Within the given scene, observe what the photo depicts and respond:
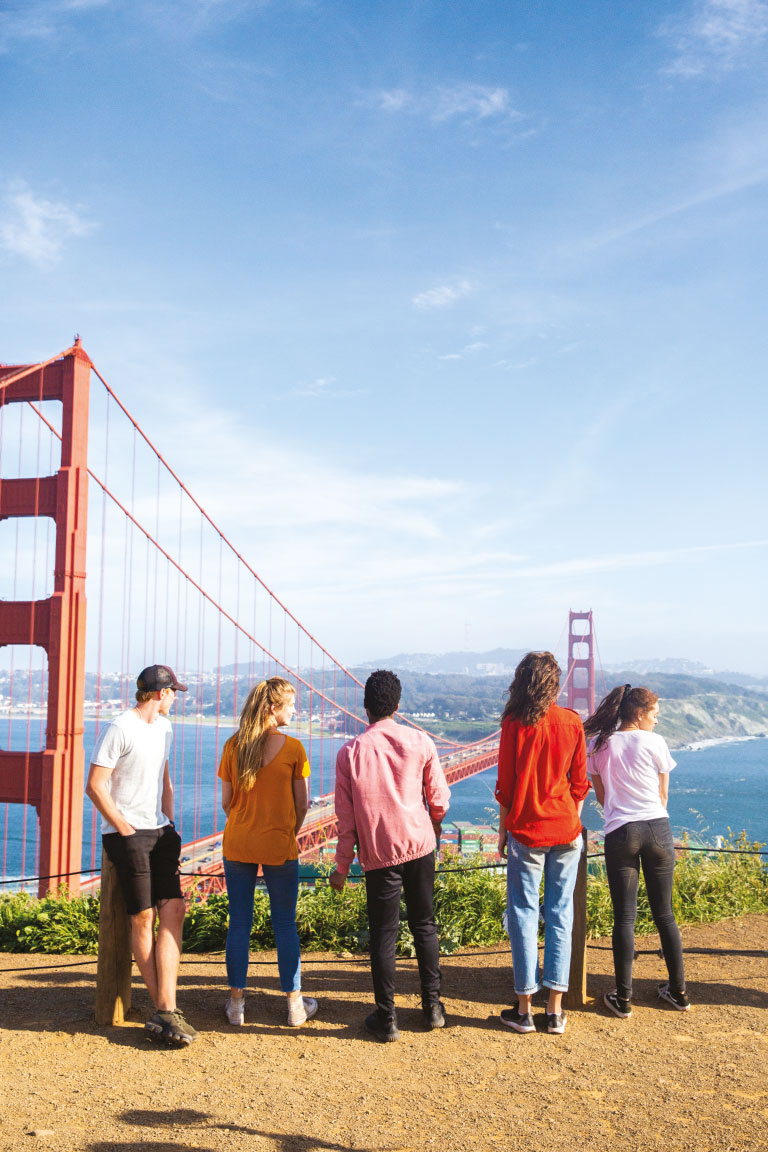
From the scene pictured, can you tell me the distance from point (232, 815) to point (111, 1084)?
935mm

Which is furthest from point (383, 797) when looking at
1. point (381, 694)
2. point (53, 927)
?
point (53, 927)

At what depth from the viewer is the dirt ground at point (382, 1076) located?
2.41 metres

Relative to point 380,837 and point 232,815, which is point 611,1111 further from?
point 232,815

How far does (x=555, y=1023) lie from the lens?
10.3 ft

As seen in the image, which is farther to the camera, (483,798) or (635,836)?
(483,798)

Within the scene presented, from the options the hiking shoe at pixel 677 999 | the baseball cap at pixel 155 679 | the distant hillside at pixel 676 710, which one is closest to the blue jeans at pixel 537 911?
the hiking shoe at pixel 677 999

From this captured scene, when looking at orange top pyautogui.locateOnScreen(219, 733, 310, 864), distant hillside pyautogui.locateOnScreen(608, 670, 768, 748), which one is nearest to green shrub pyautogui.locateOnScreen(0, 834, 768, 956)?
orange top pyautogui.locateOnScreen(219, 733, 310, 864)

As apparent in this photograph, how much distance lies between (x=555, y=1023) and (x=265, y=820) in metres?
1.36

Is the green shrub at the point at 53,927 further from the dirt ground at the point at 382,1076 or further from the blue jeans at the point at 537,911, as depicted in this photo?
the blue jeans at the point at 537,911

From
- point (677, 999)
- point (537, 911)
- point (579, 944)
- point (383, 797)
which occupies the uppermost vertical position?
point (383, 797)

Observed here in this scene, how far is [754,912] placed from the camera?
510 cm

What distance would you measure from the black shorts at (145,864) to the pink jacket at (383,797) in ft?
2.13

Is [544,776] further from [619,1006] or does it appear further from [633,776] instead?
[619,1006]

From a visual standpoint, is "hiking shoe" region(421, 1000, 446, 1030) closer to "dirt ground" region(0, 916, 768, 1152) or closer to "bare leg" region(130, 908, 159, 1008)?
"dirt ground" region(0, 916, 768, 1152)
